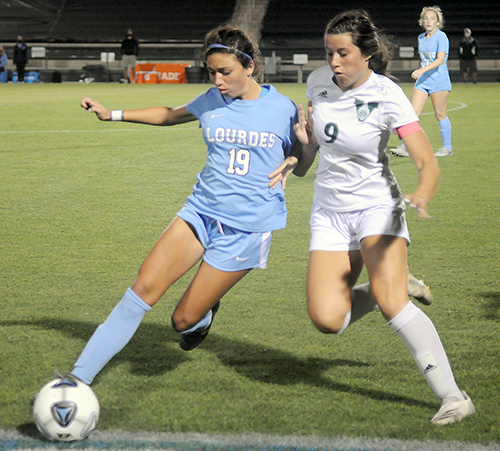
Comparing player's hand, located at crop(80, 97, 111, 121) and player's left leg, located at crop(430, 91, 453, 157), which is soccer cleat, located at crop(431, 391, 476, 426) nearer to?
player's hand, located at crop(80, 97, 111, 121)

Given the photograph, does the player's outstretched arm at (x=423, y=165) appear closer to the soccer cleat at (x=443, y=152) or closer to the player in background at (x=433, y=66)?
the player in background at (x=433, y=66)

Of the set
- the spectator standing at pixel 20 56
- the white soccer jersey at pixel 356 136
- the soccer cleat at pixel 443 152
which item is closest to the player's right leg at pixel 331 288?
the white soccer jersey at pixel 356 136

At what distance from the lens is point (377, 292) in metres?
3.19

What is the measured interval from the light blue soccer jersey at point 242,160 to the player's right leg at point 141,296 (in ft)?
0.61

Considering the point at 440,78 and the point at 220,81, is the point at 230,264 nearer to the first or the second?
the point at 220,81

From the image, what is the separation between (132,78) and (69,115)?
15205 millimetres

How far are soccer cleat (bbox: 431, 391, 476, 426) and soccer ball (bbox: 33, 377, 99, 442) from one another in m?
1.42

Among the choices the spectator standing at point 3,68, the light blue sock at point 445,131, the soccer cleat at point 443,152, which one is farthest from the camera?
the spectator standing at point 3,68

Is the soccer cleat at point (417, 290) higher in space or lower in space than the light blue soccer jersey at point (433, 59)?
lower

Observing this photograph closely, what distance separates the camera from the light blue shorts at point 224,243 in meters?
3.52

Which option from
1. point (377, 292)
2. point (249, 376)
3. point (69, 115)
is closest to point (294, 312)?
point (249, 376)

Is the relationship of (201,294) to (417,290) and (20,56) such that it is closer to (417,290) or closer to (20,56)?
(417,290)

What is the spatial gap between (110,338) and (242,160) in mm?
1040

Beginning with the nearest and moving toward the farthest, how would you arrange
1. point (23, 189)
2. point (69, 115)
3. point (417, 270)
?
point (417, 270) → point (23, 189) → point (69, 115)
